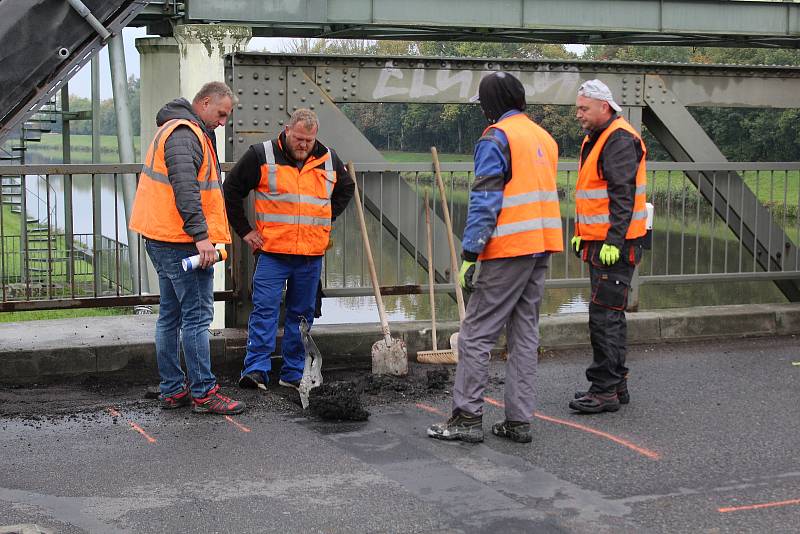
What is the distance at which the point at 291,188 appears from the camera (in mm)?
6805

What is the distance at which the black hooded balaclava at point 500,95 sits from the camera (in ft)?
18.6

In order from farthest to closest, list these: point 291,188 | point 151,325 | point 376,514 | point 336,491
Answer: point 151,325
point 291,188
point 336,491
point 376,514

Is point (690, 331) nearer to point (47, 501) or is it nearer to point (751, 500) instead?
point (751, 500)

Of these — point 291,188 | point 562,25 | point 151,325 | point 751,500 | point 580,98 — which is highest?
point 562,25

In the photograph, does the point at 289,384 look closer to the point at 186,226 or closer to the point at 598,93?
the point at 186,226

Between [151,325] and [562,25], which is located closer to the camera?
[151,325]

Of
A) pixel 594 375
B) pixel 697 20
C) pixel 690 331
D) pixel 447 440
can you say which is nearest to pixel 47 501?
pixel 447 440

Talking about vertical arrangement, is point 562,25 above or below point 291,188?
above

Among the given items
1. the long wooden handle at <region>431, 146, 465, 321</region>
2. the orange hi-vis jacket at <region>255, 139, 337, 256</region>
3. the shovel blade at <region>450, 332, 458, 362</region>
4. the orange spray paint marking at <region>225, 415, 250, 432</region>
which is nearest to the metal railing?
the long wooden handle at <region>431, 146, 465, 321</region>

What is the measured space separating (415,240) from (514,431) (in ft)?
8.88

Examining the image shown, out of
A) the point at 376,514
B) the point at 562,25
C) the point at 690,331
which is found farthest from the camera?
the point at 562,25

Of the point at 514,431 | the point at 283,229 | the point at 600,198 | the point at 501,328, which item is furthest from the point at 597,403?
the point at 283,229

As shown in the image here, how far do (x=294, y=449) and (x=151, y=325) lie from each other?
2497 mm

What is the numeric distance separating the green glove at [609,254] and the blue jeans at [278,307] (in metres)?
1.86
